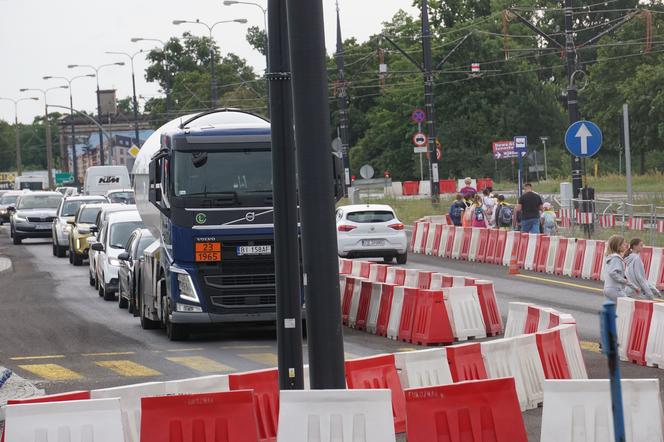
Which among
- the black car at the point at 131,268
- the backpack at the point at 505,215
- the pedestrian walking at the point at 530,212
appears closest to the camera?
the black car at the point at 131,268

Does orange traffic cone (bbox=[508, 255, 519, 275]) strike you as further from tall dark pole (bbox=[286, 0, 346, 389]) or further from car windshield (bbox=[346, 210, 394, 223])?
tall dark pole (bbox=[286, 0, 346, 389])

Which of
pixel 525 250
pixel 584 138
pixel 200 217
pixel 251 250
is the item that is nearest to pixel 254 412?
pixel 251 250

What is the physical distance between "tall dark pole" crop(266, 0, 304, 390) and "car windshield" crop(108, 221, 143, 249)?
1814cm

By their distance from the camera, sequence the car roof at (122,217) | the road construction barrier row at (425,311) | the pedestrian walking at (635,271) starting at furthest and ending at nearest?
the car roof at (122,217) → the road construction barrier row at (425,311) → the pedestrian walking at (635,271)

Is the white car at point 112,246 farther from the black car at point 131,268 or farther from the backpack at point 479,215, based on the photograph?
the backpack at point 479,215

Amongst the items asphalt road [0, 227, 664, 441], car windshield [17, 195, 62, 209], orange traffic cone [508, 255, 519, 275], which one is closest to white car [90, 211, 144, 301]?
asphalt road [0, 227, 664, 441]

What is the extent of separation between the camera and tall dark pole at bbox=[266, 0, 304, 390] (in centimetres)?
1166

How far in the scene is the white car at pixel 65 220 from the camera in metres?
44.4

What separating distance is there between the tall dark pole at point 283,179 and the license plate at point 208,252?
8.09 meters

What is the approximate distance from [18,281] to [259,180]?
54.8 ft

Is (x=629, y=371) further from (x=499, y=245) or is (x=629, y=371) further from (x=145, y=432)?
(x=499, y=245)

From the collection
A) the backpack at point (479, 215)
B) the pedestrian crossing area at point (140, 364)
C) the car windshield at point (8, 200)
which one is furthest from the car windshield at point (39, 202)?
the pedestrian crossing area at point (140, 364)

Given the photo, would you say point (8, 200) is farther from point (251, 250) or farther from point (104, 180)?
point (251, 250)

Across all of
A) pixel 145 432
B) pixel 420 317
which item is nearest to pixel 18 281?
pixel 420 317
